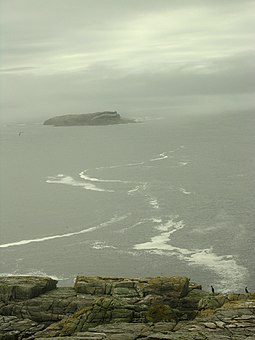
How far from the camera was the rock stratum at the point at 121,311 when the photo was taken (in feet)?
108

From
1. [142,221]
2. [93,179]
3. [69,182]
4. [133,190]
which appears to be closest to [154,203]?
[142,221]

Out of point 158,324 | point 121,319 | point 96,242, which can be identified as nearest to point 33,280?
point 121,319

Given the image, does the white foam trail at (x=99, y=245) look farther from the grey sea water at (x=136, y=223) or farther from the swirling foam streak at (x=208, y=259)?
the swirling foam streak at (x=208, y=259)

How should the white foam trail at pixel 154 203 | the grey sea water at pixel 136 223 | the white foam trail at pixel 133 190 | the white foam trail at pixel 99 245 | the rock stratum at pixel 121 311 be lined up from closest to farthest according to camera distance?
1. the rock stratum at pixel 121 311
2. the grey sea water at pixel 136 223
3. the white foam trail at pixel 99 245
4. the white foam trail at pixel 154 203
5. the white foam trail at pixel 133 190

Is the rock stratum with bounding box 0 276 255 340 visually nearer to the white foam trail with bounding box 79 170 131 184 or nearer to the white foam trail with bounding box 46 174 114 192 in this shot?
the white foam trail with bounding box 46 174 114 192

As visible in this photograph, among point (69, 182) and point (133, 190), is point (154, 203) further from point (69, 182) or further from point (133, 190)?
point (69, 182)

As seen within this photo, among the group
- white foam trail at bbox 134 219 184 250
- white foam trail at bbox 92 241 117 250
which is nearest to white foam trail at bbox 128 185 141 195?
white foam trail at bbox 134 219 184 250

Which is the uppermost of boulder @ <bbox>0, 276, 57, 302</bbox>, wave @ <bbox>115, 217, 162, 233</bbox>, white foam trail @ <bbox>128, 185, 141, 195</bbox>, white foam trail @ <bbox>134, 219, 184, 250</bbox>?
boulder @ <bbox>0, 276, 57, 302</bbox>

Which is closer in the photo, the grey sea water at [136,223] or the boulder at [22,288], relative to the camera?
the boulder at [22,288]

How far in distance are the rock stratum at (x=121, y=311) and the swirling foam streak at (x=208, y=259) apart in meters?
27.6

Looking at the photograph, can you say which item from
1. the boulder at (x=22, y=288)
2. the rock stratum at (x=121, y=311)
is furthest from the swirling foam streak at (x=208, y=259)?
the boulder at (x=22, y=288)

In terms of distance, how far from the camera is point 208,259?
269 feet

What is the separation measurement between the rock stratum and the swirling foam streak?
27646mm

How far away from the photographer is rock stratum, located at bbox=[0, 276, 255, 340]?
108 ft
